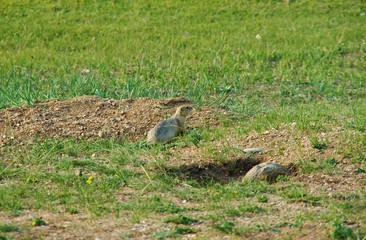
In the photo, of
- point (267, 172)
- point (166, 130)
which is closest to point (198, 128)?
point (166, 130)

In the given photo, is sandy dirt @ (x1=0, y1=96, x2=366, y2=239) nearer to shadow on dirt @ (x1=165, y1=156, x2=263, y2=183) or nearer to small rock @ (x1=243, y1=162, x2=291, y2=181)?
shadow on dirt @ (x1=165, y1=156, x2=263, y2=183)

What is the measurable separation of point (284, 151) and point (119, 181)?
1.88 metres

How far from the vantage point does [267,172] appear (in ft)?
13.7

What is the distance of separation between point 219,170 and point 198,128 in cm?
112

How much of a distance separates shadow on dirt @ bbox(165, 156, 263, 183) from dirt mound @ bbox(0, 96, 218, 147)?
42.4 inches

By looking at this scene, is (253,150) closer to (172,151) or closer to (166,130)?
(172,151)

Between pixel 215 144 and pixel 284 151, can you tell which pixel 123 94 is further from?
pixel 284 151

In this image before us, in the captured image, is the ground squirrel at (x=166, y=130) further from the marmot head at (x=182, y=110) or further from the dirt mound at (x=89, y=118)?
the dirt mound at (x=89, y=118)

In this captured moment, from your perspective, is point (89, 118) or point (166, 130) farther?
point (89, 118)

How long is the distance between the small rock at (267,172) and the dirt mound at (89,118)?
5.35 ft

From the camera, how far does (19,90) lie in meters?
6.48

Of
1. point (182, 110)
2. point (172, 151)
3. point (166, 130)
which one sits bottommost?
point (172, 151)

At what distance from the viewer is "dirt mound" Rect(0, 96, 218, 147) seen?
207 inches

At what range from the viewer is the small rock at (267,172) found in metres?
4.18
